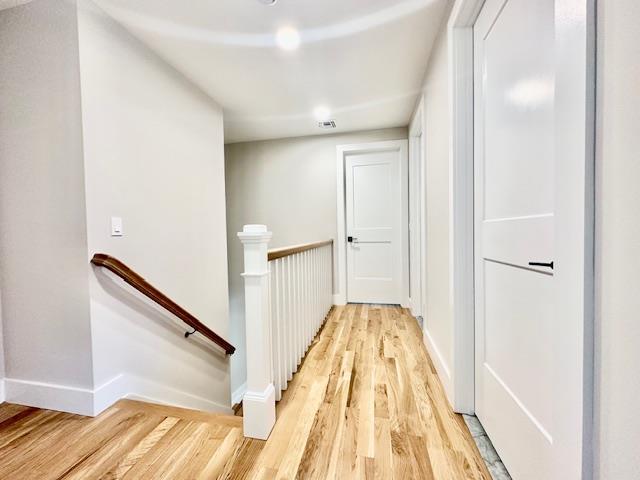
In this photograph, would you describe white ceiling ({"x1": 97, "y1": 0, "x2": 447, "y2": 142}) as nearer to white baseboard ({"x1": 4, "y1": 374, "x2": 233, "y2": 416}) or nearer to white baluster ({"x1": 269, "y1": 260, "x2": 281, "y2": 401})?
white baluster ({"x1": 269, "y1": 260, "x2": 281, "y2": 401})

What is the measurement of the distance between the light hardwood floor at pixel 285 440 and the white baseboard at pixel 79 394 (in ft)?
0.16

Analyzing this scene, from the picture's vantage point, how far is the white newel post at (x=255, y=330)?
1273 mm

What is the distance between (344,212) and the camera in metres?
3.68

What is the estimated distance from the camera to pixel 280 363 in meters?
1.60

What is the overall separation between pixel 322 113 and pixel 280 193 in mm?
1260

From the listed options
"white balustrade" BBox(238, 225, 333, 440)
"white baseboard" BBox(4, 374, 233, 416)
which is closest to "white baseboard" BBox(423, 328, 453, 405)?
"white balustrade" BBox(238, 225, 333, 440)

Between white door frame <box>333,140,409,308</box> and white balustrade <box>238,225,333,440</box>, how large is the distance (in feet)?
4.27

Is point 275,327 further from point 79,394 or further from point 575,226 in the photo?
point 575,226

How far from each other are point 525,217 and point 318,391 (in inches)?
54.9

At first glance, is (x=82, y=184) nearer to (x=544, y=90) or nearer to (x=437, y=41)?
(x=544, y=90)

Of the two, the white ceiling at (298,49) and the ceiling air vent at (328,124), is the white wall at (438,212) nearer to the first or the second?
the white ceiling at (298,49)

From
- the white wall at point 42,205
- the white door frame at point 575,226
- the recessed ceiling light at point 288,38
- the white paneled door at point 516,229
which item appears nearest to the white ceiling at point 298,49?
the recessed ceiling light at point 288,38

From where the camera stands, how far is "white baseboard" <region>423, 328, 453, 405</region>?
1492mm

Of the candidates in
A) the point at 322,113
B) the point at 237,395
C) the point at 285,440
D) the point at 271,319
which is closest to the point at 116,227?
the point at 271,319
